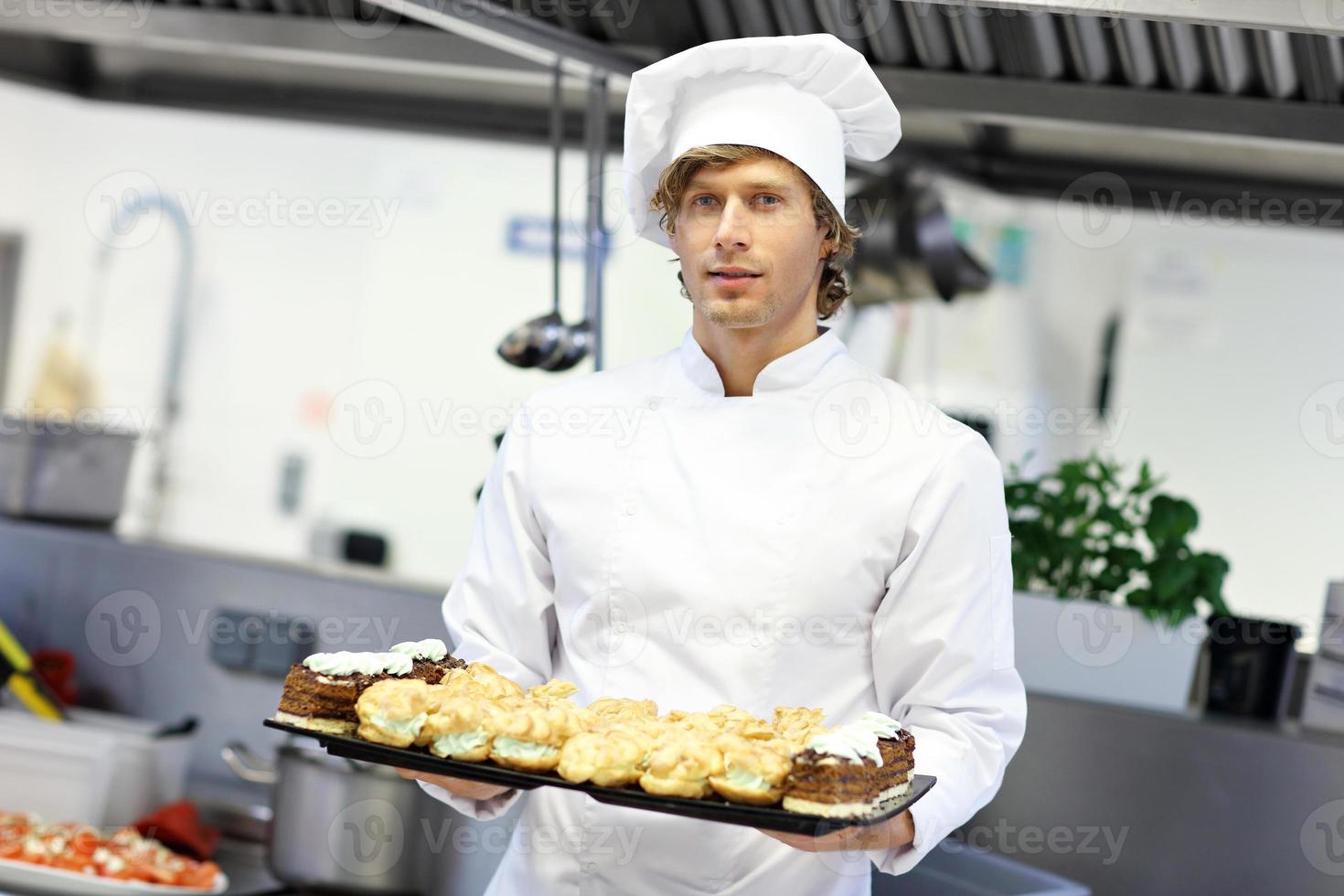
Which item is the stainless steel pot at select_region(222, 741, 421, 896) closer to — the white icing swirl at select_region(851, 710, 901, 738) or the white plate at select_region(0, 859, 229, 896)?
the white plate at select_region(0, 859, 229, 896)

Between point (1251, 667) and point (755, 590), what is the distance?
106 centimetres

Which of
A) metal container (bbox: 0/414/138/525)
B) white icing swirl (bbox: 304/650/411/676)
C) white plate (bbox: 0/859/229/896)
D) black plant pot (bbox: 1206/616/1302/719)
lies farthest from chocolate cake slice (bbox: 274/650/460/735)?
metal container (bbox: 0/414/138/525)

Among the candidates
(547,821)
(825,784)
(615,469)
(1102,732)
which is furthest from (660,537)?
(1102,732)

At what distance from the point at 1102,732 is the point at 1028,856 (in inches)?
8.5

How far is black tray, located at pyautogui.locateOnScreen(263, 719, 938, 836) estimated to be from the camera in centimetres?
116

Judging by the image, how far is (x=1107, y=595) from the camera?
2240 millimetres

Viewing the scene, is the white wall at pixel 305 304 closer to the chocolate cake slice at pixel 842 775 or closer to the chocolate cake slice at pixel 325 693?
the chocolate cake slice at pixel 325 693

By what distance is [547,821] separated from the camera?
153cm

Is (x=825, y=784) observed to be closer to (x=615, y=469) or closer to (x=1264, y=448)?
(x=615, y=469)

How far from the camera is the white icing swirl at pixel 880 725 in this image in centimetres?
127

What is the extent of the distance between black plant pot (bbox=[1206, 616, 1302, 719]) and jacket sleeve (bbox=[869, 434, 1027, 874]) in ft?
2.73

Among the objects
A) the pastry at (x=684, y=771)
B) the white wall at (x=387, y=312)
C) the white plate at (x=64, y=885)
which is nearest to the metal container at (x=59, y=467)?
the white plate at (x=64, y=885)

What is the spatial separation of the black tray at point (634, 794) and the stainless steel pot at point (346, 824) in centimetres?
94

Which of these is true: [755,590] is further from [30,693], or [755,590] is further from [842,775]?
[30,693]
